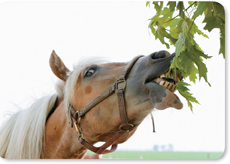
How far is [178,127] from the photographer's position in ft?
5.27

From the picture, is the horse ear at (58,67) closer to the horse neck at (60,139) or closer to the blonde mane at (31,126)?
the blonde mane at (31,126)

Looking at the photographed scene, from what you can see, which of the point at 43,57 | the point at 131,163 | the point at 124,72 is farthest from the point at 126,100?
the point at 43,57

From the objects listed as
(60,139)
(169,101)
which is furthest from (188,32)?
(60,139)

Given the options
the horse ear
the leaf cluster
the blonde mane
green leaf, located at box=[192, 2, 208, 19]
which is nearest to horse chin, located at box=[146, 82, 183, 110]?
the leaf cluster

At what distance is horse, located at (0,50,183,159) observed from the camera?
1089mm

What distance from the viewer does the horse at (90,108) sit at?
1089 mm

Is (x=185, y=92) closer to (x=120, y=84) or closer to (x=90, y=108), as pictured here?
(x=120, y=84)

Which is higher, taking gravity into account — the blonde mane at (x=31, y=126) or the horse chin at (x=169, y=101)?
the horse chin at (x=169, y=101)

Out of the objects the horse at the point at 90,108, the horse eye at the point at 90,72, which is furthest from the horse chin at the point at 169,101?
the horse eye at the point at 90,72

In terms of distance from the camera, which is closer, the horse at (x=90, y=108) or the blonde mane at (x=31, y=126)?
the horse at (x=90, y=108)

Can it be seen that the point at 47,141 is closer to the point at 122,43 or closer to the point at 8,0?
the point at 122,43

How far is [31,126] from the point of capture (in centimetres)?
141

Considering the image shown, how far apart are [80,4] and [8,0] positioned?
572 mm

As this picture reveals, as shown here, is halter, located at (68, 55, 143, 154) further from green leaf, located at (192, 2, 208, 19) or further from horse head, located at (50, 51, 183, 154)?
green leaf, located at (192, 2, 208, 19)
